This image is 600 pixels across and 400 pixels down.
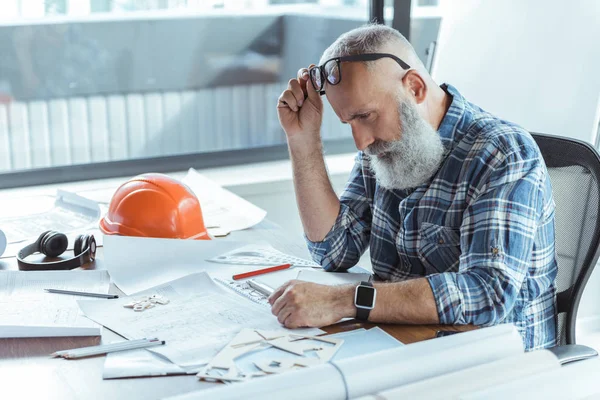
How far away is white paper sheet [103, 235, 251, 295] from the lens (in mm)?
1592

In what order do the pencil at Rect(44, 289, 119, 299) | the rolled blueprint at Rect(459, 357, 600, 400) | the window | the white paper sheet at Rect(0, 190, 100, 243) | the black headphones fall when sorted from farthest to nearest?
the window
the white paper sheet at Rect(0, 190, 100, 243)
the black headphones
the pencil at Rect(44, 289, 119, 299)
the rolled blueprint at Rect(459, 357, 600, 400)

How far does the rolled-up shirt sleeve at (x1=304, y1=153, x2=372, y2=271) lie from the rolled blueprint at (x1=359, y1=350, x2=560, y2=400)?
2.93ft

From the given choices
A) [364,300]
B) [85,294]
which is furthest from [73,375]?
[364,300]

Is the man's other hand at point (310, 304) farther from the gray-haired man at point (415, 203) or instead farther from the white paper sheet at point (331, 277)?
the white paper sheet at point (331, 277)

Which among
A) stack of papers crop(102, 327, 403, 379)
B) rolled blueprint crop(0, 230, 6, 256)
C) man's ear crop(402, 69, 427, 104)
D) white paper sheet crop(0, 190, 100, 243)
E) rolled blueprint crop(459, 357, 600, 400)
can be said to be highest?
man's ear crop(402, 69, 427, 104)

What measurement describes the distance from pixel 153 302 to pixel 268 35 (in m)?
1.97

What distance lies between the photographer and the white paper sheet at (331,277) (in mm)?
1578

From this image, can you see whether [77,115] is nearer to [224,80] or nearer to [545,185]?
[224,80]

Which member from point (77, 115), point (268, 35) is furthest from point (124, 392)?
point (268, 35)

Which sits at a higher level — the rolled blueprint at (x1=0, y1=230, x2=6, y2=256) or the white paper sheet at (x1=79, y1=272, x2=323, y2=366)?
the white paper sheet at (x1=79, y1=272, x2=323, y2=366)

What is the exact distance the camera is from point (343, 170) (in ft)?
10.3

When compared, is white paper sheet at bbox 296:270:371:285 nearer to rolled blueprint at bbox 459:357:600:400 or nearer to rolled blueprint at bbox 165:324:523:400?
rolled blueprint at bbox 165:324:523:400

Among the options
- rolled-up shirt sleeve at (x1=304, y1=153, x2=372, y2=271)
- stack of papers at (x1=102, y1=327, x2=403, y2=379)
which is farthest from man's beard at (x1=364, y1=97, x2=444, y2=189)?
stack of papers at (x1=102, y1=327, x2=403, y2=379)

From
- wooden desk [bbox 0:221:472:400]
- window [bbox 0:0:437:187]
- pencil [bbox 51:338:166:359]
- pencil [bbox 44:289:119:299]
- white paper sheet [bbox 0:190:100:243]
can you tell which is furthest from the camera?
window [bbox 0:0:437:187]
